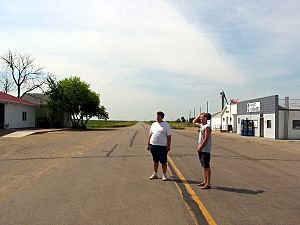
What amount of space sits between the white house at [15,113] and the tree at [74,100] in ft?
9.99

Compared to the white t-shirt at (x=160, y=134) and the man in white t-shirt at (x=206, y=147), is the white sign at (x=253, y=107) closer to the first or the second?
the white t-shirt at (x=160, y=134)

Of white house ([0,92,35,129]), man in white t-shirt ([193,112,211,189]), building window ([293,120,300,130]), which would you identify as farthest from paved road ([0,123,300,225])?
white house ([0,92,35,129])

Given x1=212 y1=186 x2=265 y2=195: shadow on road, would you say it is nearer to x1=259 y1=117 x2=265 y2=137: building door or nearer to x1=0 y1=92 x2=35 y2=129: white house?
x1=0 y1=92 x2=35 y2=129: white house

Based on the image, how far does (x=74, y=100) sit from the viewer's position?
195 ft

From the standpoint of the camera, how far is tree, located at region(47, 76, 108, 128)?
186 ft

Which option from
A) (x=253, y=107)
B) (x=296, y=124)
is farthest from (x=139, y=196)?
(x=253, y=107)

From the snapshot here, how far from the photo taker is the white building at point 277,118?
132 feet

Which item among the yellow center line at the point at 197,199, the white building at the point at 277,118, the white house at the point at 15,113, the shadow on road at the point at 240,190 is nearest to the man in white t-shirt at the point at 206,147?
the shadow on road at the point at 240,190

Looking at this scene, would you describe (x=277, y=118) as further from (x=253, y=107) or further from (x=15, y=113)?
(x=15, y=113)

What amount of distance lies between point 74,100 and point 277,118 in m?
30.8

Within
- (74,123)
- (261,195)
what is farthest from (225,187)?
(74,123)

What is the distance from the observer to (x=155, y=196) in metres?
8.26

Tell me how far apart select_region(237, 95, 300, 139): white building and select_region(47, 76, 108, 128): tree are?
27.3m

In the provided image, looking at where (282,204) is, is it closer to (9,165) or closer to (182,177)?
(182,177)
